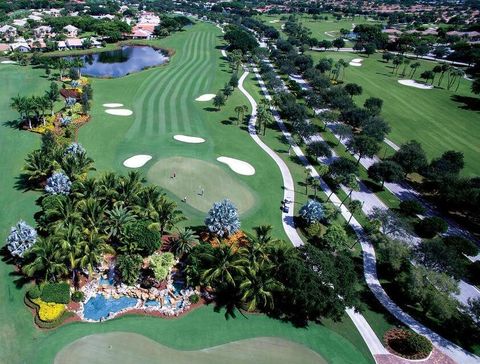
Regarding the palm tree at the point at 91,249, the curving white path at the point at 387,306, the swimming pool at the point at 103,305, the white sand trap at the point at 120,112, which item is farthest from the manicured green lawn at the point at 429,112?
the palm tree at the point at 91,249

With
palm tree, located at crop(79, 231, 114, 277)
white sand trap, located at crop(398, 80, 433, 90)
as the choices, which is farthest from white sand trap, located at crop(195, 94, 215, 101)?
white sand trap, located at crop(398, 80, 433, 90)

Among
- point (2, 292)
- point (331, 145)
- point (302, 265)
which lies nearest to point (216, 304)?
point (302, 265)

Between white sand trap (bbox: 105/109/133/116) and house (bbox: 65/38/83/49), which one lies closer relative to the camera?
white sand trap (bbox: 105/109/133/116)

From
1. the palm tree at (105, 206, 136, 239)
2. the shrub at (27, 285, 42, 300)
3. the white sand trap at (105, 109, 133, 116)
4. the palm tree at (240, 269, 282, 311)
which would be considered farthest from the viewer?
the white sand trap at (105, 109, 133, 116)

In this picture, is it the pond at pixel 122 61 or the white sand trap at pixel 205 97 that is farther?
the pond at pixel 122 61

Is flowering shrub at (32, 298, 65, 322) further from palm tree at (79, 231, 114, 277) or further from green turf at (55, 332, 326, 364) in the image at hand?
palm tree at (79, 231, 114, 277)

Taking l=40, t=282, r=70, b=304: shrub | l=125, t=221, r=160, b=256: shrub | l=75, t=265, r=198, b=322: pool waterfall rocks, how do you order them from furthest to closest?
l=125, t=221, r=160, b=256: shrub → l=75, t=265, r=198, b=322: pool waterfall rocks → l=40, t=282, r=70, b=304: shrub

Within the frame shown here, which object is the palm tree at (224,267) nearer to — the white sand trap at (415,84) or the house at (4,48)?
the white sand trap at (415,84)
